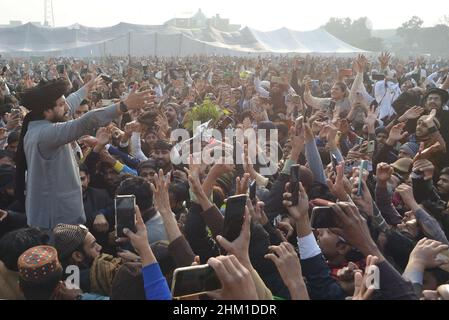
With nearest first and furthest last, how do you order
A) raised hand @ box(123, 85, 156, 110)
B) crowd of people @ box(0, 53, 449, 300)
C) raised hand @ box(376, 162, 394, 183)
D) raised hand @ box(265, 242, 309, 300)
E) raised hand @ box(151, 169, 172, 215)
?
1. raised hand @ box(265, 242, 309, 300)
2. crowd of people @ box(0, 53, 449, 300)
3. raised hand @ box(151, 169, 172, 215)
4. raised hand @ box(123, 85, 156, 110)
5. raised hand @ box(376, 162, 394, 183)

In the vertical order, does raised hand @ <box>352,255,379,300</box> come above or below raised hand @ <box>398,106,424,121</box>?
above

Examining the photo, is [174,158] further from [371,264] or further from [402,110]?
[402,110]

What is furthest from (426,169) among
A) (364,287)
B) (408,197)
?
(364,287)

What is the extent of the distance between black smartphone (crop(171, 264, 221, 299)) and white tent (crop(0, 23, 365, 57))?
2526cm

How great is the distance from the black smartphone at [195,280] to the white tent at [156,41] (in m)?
25.3

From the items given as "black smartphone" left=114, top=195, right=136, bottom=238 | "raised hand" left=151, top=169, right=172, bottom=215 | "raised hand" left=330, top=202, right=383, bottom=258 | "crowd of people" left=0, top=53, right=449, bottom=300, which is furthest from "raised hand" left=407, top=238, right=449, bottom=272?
"black smartphone" left=114, top=195, right=136, bottom=238

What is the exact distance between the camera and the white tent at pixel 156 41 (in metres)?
25.0

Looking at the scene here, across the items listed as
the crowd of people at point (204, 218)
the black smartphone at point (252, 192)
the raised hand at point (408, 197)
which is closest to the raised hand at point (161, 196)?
the crowd of people at point (204, 218)

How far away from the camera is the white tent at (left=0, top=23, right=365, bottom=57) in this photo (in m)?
25.0

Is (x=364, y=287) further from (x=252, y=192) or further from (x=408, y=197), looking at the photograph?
(x=408, y=197)

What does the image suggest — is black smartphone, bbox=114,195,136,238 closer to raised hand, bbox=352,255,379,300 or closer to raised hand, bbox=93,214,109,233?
raised hand, bbox=352,255,379,300

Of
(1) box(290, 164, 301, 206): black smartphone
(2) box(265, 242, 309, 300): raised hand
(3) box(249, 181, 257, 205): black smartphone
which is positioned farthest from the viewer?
(3) box(249, 181, 257, 205): black smartphone

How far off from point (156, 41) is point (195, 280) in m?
29.5

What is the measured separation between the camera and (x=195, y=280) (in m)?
1.56
